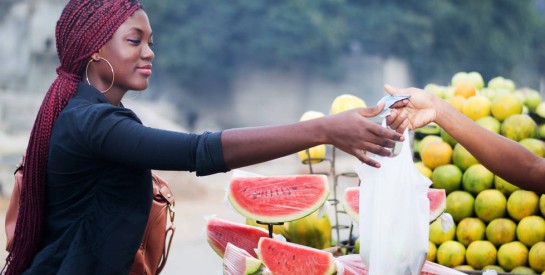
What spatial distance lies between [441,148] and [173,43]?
63.4ft

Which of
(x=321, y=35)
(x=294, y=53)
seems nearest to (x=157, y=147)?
(x=321, y=35)

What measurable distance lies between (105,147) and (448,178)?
1.79m

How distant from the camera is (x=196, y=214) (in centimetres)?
1339

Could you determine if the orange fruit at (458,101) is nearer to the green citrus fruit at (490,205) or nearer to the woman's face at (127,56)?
the green citrus fruit at (490,205)

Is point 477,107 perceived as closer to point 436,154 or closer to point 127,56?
point 436,154

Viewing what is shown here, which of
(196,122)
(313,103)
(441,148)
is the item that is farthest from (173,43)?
(441,148)

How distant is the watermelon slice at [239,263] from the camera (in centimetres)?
219

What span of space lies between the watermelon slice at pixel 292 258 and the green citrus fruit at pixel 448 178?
1.08 m

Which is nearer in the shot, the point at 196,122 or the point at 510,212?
the point at 510,212

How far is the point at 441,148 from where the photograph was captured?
132 inches

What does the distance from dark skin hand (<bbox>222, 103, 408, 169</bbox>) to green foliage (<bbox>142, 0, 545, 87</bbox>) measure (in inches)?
785

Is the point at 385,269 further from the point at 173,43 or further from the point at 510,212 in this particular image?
the point at 173,43

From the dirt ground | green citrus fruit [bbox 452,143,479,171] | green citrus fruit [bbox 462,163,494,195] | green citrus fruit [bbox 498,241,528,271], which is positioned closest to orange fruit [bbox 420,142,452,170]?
green citrus fruit [bbox 452,143,479,171]

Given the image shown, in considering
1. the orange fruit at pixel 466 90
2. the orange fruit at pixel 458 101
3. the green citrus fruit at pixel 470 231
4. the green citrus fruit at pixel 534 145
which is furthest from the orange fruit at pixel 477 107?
the green citrus fruit at pixel 470 231
